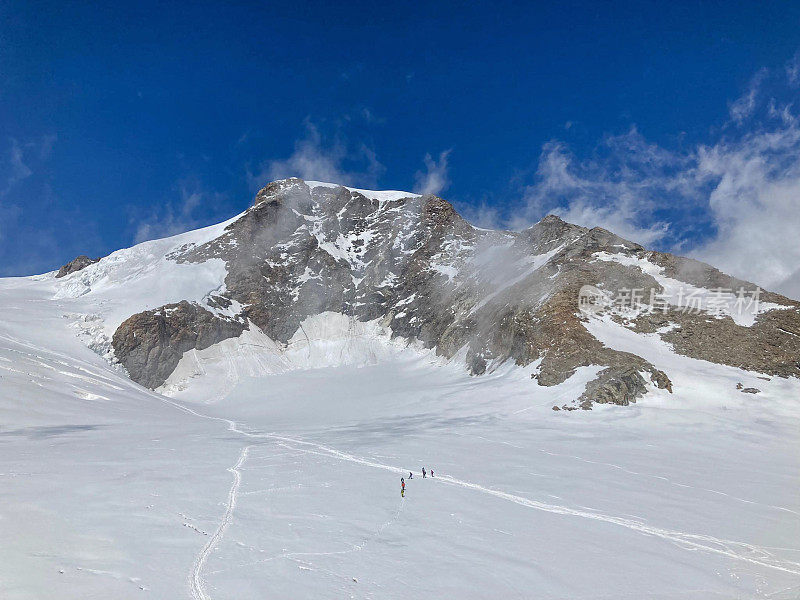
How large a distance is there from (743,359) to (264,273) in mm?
76440

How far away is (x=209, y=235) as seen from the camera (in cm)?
10212

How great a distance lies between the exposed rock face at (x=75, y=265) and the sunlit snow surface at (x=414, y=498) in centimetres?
7264

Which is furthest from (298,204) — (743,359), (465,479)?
(465,479)

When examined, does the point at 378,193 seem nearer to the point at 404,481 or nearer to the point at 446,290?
the point at 446,290

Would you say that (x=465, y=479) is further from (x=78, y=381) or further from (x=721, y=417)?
(x=78, y=381)

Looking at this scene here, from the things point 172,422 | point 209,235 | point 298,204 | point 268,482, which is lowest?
point 172,422

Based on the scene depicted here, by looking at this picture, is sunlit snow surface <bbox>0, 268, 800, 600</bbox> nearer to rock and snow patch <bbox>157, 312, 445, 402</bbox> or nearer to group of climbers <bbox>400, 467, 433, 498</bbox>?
group of climbers <bbox>400, 467, 433, 498</bbox>

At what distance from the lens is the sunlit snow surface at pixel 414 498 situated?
1000 centimetres

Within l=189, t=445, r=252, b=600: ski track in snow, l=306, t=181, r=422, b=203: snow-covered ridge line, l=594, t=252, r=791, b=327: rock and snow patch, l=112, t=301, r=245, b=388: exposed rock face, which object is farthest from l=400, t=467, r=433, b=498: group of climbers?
l=306, t=181, r=422, b=203: snow-covered ridge line

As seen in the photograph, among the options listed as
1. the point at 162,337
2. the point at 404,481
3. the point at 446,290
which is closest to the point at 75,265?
the point at 162,337

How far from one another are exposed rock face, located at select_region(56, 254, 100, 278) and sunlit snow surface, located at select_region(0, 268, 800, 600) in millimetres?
72640

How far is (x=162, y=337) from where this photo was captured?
7000 cm

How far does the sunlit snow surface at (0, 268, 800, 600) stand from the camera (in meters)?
10.0

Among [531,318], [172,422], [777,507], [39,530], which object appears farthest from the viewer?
[531,318]
